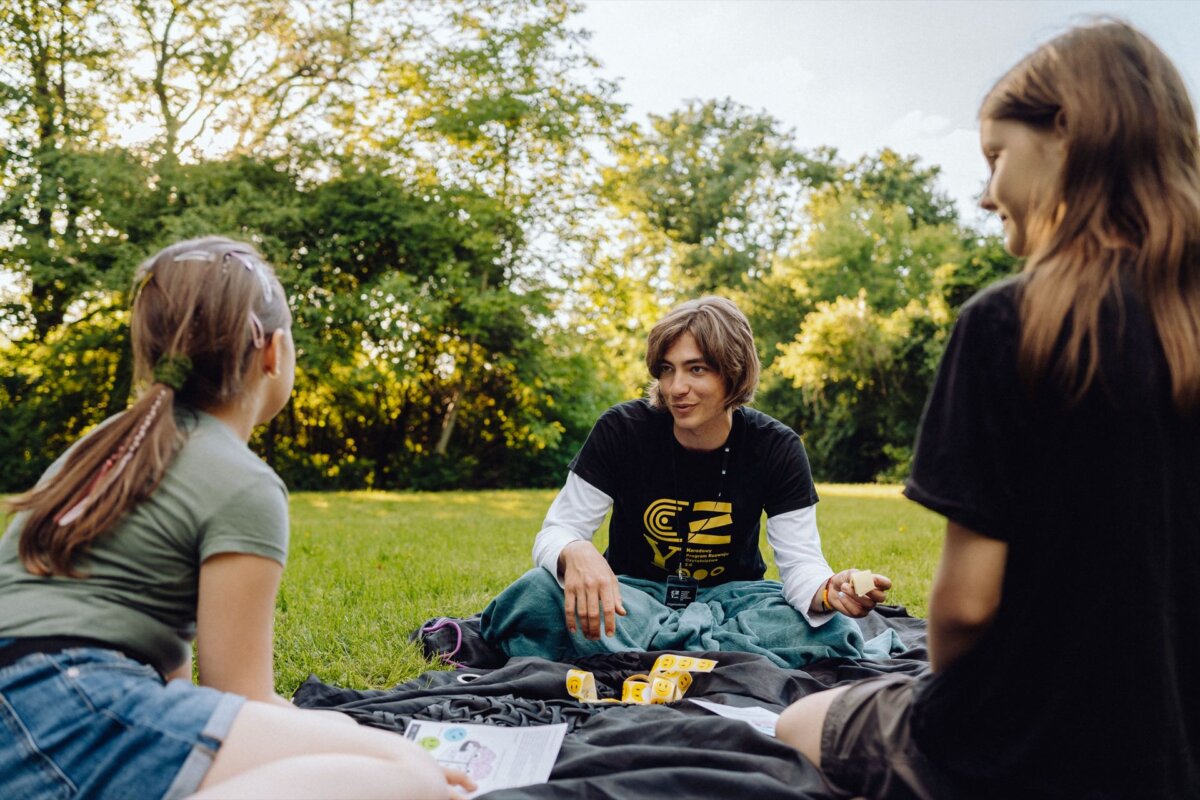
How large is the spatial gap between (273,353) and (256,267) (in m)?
0.19

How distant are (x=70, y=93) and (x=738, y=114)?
2410 cm

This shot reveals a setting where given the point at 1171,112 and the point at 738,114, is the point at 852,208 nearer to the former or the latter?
the point at 738,114

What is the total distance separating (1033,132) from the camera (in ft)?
5.09

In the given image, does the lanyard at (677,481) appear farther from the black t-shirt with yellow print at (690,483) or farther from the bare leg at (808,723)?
the bare leg at (808,723)

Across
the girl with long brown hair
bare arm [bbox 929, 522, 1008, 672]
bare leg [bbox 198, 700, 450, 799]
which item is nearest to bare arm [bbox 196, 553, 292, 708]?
the girl with long brown hair

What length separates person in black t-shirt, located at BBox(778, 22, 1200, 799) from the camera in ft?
4.64

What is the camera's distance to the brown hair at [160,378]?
168cm

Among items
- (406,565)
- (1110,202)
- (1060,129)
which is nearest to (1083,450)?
(1110,202)

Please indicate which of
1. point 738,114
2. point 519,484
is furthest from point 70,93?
point 738,114

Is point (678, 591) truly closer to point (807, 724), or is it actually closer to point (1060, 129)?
point (807, 724)

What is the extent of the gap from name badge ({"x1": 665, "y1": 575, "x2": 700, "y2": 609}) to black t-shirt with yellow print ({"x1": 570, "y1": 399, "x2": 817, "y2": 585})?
9cm

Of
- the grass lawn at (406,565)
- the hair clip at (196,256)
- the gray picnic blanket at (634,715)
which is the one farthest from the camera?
the grass lawn at (406,565)

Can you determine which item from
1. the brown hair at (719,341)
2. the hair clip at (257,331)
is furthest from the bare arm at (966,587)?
the brown hair at (719,341)

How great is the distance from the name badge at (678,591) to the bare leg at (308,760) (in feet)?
6.18
